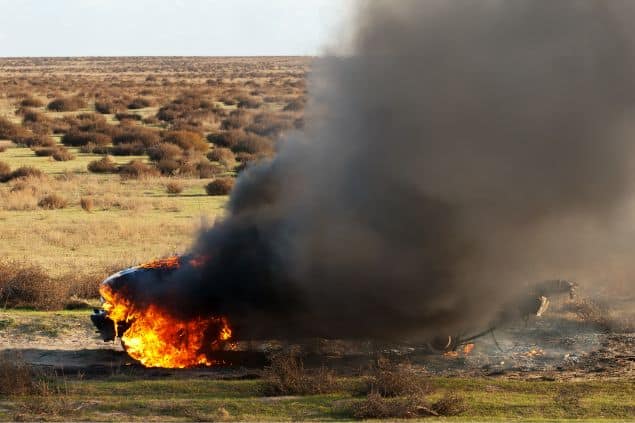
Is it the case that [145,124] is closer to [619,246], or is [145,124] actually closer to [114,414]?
[619,246]

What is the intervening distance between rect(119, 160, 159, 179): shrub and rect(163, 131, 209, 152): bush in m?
6.41

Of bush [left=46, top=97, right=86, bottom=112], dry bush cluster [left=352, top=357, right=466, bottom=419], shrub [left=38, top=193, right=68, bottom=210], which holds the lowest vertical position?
shrub [left=38, top=193, right=68, bottom=210]

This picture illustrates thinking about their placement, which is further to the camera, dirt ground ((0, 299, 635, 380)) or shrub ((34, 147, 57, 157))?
shrub ((34, 147, 57, 157))

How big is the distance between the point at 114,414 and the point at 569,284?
6975 mm

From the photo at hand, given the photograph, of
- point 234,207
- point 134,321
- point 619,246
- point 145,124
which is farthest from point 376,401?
point 145,124

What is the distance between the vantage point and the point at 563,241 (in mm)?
13836

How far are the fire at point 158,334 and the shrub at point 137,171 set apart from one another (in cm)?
1911

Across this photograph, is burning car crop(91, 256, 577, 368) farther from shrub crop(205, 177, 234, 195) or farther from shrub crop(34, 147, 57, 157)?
shrub crop(34, 147, 57, 157)

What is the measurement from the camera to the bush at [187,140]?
133 ft

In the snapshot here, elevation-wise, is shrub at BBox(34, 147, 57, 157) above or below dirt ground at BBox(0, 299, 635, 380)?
above

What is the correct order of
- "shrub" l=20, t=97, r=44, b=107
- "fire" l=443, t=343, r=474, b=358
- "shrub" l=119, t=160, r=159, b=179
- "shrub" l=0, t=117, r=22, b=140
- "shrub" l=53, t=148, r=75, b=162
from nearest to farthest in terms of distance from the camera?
"fire" l=443, t=343, r=474, b=358 < "shrub" l=119, t=160, r=159, b=179 < "shrub" l=53, t=148, r=75, b=162 < "shrub" l=0, t=117, r=22, b=140 < "shrub" l=20, t=97, r=44, b=107

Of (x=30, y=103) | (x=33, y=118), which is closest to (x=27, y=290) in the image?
(x=33, y=118)

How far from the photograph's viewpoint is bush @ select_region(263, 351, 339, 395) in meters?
12.0

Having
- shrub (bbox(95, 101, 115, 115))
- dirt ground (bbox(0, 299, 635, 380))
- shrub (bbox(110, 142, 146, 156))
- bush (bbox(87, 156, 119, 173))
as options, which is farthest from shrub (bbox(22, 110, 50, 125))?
dirt ground (bbox(0, 299, 635, 380))
